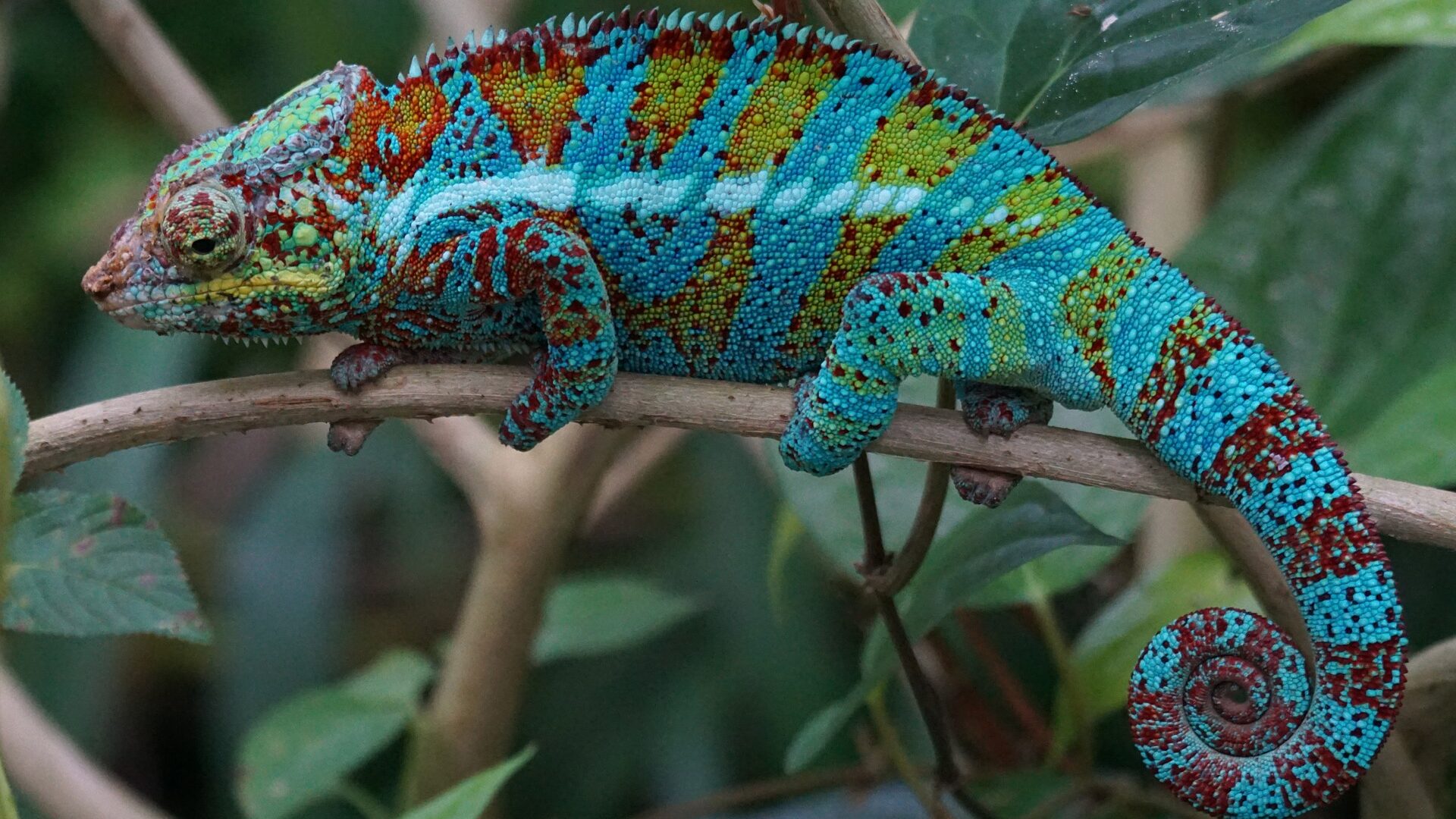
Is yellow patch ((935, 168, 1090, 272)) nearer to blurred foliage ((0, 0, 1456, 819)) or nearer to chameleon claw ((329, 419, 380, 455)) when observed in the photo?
blurred foliage ((0, 0, 1456, 819))

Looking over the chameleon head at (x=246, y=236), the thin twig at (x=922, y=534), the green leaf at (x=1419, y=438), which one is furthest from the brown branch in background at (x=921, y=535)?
the chameleon head at (x=246, y=236)

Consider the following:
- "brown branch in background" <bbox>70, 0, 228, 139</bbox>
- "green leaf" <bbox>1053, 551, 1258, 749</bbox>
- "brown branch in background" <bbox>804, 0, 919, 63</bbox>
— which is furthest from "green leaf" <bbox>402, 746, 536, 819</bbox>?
"brown branch in background" <bbox>70, 0, 228, 139</bbox>

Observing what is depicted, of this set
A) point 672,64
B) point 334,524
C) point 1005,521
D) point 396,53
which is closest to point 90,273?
point 672,64

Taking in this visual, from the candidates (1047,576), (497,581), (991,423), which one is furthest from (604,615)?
(991,423)

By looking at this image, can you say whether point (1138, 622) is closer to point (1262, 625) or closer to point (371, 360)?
point (1262, 625)

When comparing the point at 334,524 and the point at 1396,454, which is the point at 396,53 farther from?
the point at 1396,454

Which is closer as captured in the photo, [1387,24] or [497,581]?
[1387,24]
